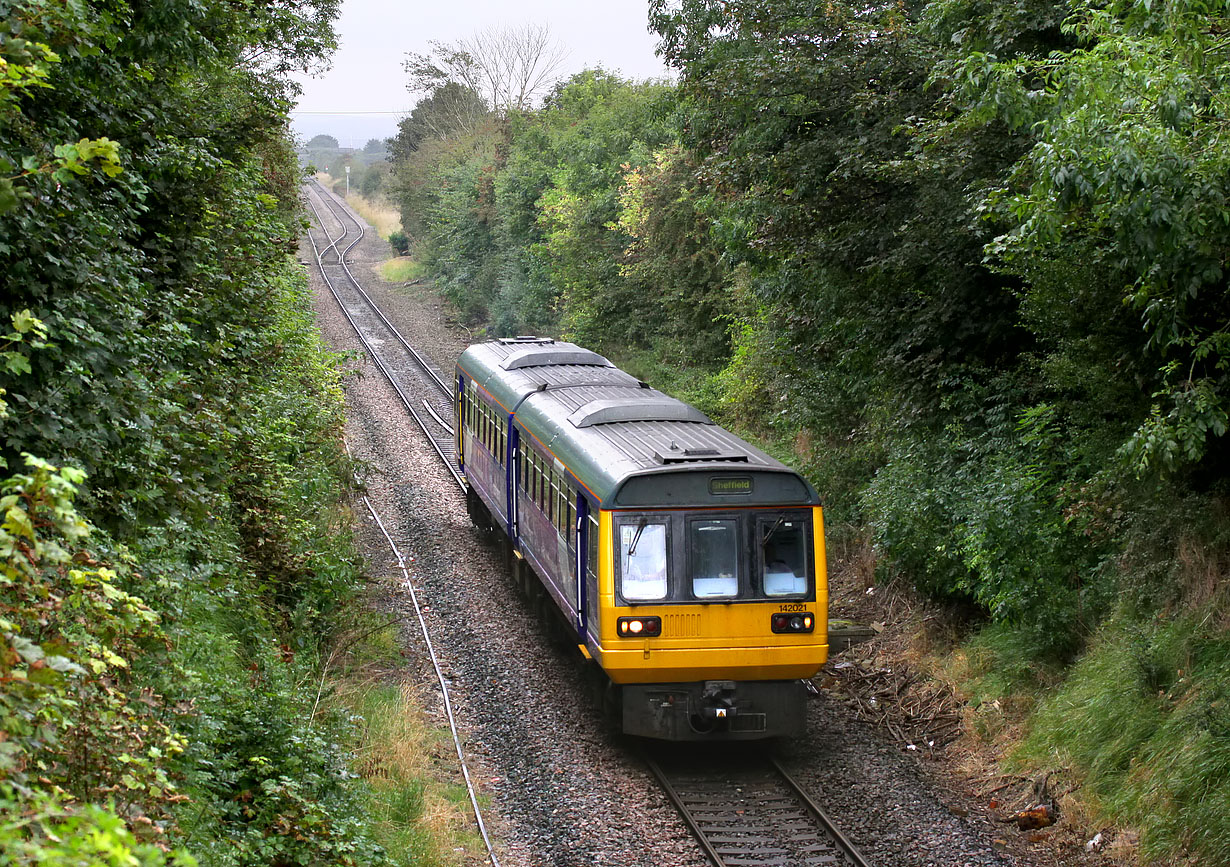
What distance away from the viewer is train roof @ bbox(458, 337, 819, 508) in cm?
960

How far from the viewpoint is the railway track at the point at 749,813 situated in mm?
8312

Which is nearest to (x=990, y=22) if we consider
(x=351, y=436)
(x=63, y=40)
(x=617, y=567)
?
(x=617, y=567)

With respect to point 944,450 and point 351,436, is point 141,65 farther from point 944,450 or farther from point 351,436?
point 351,436

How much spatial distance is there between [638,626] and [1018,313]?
5.68m

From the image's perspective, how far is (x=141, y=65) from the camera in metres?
9.06

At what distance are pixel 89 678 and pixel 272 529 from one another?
22.1 ft

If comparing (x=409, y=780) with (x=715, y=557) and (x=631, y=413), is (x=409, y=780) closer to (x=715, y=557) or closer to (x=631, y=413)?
(x=715, y=557)

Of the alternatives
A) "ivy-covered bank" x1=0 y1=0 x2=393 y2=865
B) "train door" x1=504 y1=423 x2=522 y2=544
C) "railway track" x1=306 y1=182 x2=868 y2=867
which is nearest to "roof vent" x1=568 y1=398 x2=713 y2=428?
"train door" x1=504 y1=423 x2=522 y2=544

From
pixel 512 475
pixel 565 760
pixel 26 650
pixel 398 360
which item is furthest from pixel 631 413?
pixel 398 360

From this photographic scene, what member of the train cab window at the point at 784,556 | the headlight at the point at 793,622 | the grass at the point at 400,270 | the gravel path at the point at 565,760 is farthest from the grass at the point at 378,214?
the headlight at the point at 793,622

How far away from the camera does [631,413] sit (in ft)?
38.8

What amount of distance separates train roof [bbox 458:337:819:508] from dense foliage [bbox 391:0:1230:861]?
2545 millimetres

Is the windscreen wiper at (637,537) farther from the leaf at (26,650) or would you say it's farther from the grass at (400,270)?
the grass at (400,270)

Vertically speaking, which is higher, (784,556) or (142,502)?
(142,502)
